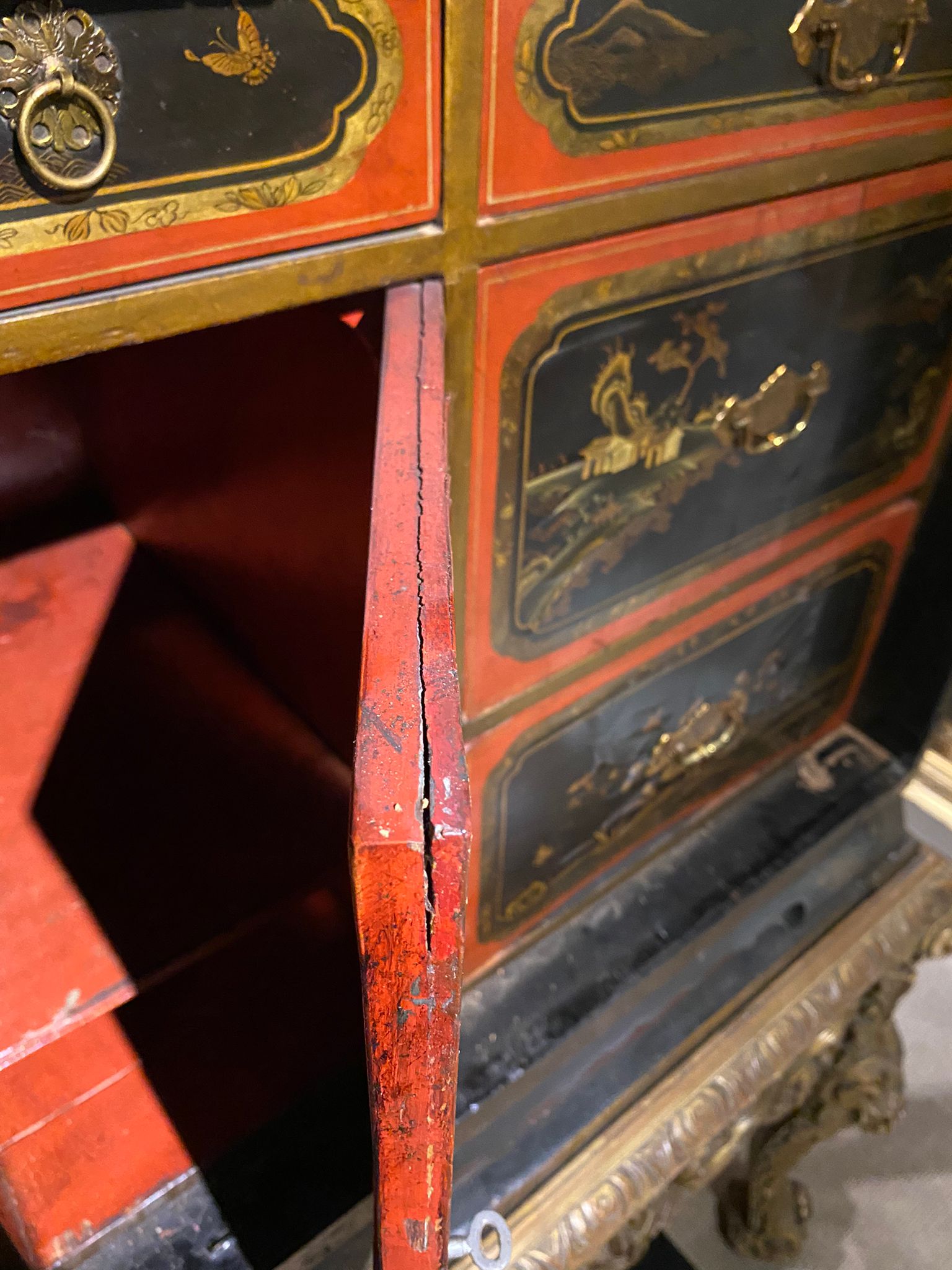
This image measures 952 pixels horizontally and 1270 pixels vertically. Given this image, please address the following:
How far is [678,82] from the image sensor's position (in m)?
0.54

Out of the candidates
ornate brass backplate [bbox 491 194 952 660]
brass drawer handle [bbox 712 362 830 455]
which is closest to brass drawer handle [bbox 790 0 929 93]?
ornate brass backplate [bbox 491 194 952 660]

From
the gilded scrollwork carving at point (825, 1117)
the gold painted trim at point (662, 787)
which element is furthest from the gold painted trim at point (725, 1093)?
the gold painted trim at point (662, 787)

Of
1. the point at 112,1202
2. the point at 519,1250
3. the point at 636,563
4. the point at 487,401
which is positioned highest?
the point at 487,401

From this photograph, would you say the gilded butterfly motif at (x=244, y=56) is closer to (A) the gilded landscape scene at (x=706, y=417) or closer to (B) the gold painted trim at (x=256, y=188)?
(B) the gold painted trim at (x=256, y=188)

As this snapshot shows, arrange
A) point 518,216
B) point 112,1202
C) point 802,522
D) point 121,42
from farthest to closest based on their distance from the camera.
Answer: point 802,522 → point 112,1202 → point 518,216 → point 121,42

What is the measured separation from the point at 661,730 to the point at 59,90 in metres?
0.75

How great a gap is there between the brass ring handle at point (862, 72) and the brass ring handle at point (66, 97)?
467mm

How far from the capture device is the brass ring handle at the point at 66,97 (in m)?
0.35

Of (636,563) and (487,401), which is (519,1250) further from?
(487,401)

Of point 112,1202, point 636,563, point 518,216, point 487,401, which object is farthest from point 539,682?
point 112,1202

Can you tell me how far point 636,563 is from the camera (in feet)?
2.51

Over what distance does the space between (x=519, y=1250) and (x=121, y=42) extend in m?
0.86

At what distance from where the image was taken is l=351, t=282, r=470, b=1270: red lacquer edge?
242mm

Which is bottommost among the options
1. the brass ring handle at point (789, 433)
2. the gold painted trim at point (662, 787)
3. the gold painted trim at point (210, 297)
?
the gold painted trim at point (662, 787)
